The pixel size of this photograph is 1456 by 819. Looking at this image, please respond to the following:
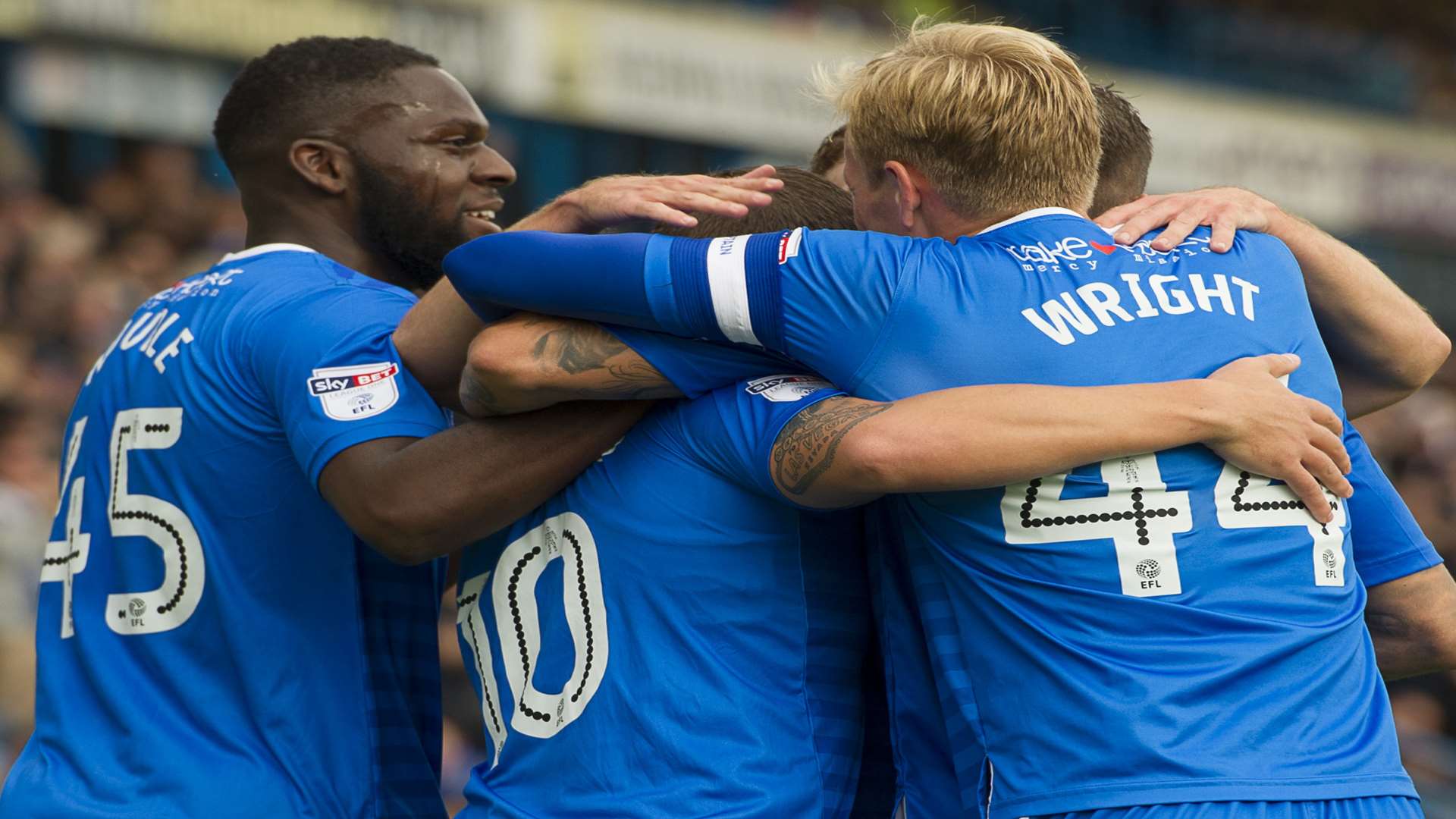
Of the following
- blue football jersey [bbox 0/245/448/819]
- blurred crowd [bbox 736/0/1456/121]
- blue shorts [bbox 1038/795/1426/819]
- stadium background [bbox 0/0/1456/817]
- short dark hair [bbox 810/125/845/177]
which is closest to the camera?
blue shorts [bbox 1038/795/1426/819]

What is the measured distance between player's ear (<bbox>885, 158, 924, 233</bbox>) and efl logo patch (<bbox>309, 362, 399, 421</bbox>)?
3.22 feet

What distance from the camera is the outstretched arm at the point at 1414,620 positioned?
118 inches

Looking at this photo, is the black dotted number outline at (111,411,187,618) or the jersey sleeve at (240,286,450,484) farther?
the black dotted number outline at (111,411,187,618)

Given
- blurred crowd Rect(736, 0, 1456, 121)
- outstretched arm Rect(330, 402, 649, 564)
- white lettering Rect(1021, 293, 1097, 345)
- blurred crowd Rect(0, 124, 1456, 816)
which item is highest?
white lettering Rect(1021, 293, 1097, 345)

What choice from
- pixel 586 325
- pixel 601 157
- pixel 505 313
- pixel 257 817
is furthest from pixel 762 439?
pixel 601 157

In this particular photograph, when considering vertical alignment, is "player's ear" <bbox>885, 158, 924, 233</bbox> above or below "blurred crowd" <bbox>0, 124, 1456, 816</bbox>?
above

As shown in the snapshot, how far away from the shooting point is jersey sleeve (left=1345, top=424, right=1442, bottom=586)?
295 cm

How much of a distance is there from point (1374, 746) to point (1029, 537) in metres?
0.65

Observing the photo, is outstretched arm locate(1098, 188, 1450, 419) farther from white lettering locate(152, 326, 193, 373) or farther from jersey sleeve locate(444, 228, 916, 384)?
white lettering locate(152, 326, 193, 373)

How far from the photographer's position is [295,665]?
317 cm

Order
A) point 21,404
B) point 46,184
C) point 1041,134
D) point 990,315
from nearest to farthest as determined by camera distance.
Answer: point 990,315
point 1041,134
point 21,404
point 46,184

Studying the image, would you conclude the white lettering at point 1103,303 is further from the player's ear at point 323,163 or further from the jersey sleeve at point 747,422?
the player's ear at point 323,163

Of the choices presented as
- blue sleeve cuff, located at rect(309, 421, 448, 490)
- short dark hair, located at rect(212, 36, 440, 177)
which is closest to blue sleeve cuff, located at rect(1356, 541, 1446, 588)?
blue sleeve cuff, located at rect(309, 421, 448, 490)

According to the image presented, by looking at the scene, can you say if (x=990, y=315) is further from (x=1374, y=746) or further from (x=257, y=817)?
(x=257, y=817)
